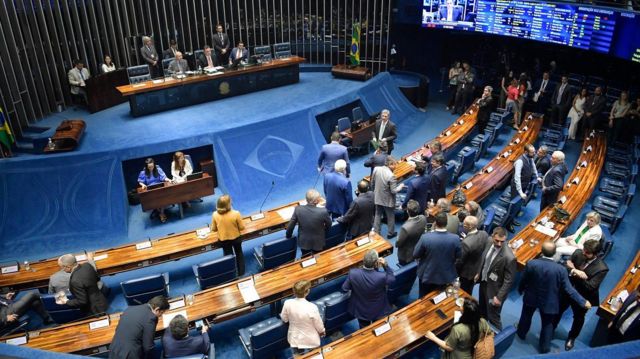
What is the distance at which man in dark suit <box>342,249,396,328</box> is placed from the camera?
531cm

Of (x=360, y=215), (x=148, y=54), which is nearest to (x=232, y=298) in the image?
(x=360, y=215)

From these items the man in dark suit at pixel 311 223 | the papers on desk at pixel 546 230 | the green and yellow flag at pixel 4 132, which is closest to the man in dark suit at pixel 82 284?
the man in dark suit at pixel 311 223

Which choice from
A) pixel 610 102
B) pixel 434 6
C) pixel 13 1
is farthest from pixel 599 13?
pixel 13 1

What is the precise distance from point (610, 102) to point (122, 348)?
13.0m

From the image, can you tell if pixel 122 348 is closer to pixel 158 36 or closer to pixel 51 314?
pixel 51 314

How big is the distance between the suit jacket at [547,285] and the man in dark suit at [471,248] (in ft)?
1.87

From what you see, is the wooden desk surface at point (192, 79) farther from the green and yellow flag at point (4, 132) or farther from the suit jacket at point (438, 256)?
the suit jacket at point (438, 256)

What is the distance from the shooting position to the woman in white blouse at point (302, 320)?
4891 mm

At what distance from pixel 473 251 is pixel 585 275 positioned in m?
1.28

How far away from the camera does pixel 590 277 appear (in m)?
5.74

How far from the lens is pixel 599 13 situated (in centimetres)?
1098

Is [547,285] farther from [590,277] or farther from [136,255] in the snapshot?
[136,255]

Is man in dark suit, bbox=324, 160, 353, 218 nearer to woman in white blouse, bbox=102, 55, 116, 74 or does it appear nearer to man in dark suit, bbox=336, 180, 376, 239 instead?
man in dark suit, bbox=336, 180, 376, 239

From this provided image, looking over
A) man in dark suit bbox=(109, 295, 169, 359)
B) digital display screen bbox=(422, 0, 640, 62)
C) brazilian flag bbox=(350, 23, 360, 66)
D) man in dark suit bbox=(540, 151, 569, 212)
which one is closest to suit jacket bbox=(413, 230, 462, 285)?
man in dark suit bbox=(109, 295, 169, 359)
